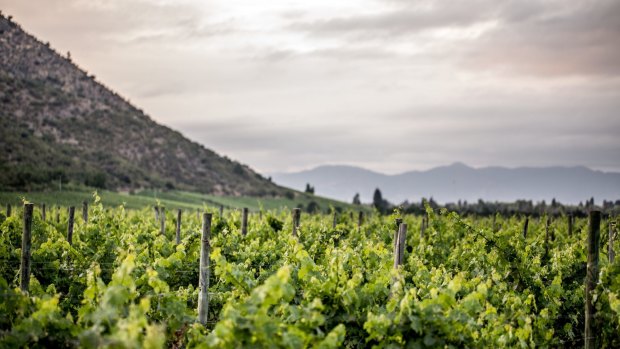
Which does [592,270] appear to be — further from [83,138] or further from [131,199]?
[83,138]

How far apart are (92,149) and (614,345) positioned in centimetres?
8527

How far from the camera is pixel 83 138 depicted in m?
88.1

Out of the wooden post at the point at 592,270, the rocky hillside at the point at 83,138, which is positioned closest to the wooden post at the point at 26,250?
the wooden post at the point at 592,270

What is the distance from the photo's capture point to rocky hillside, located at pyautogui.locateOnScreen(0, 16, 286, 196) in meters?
72.9

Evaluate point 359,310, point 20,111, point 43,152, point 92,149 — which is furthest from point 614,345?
point 20,111

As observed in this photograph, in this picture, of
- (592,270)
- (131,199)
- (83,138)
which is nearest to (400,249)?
(592,270)

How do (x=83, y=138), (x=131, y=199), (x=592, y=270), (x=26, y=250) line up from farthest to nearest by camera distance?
(x=83, y=138), (x=131, y=199), (x=26, y=250), (x=592, y=270)

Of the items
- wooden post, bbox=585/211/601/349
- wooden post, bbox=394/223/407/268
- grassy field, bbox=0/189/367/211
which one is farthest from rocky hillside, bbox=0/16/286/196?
wooden post, bbox=585/211/601/349

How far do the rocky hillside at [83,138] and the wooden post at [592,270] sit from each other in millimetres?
61649

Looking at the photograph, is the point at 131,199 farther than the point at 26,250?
Yes

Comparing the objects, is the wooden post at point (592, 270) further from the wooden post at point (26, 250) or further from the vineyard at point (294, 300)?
the wooden post at point (26, 250)

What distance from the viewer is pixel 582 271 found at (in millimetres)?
13039

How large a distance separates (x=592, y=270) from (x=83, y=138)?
89.7 metres

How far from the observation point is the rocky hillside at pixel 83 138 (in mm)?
72875
